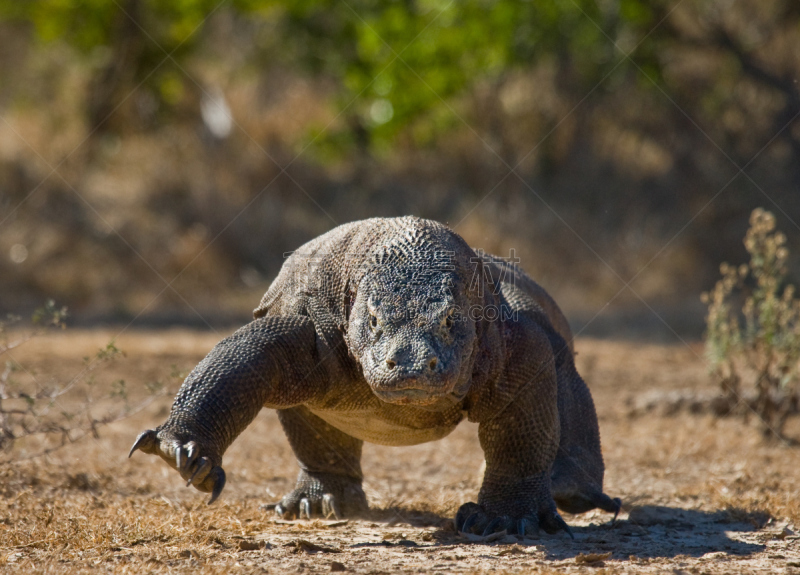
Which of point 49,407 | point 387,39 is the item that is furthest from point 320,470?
point 387,39

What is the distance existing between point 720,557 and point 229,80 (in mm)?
15923

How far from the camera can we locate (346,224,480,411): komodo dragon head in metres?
3.22

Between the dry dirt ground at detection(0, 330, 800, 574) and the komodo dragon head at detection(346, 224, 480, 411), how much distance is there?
2.18 feet

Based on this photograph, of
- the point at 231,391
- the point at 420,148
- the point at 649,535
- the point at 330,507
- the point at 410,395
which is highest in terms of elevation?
the point at 420,148

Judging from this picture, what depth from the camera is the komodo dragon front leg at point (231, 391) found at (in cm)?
335

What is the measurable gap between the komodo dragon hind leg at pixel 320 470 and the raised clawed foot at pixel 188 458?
128cm

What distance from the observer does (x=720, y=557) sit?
3.62 metres

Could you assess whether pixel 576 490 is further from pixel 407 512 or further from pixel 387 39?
pixel 387 39

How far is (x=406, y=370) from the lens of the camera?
3.18 meters

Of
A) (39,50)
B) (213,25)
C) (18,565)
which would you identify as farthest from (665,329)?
(39,50)

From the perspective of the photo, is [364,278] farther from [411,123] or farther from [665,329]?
[411,123]

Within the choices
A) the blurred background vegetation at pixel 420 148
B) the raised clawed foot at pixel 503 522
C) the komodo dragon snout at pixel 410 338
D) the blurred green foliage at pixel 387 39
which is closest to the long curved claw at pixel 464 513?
the raised clawed foot at pixel 503 522

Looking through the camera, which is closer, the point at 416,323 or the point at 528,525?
the point at 416,323

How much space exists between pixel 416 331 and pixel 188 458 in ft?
3.01
